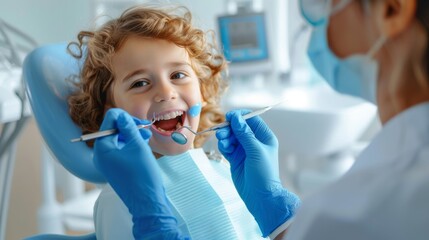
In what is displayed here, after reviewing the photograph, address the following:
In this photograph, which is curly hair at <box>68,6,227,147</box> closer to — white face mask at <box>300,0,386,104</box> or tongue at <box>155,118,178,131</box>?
tongue at <box>155,118,178,131</box>

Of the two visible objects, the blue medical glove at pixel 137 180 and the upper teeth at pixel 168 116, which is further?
the upper teeth at pixel 168 116

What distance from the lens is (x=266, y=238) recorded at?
132cm

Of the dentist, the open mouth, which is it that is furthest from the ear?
the open mouth

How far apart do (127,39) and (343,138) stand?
1.23 m

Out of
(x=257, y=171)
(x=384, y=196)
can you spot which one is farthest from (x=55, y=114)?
(x=384, y=196)

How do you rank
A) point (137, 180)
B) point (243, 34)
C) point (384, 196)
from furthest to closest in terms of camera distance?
1. point (243, 34)
2. point (137, 180)
3. point (384, 196)

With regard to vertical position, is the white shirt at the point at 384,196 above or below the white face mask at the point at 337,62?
below

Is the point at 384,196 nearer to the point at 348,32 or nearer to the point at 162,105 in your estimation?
the point at 348,32

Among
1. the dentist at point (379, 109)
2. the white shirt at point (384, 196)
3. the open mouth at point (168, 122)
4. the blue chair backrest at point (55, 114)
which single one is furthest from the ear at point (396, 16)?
the blue chair backrest at point (55, 114)

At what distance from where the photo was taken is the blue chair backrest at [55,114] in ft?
4.27

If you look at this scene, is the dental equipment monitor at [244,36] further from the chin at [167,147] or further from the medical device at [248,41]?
the chin at [167,147]

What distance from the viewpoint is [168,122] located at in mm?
1326

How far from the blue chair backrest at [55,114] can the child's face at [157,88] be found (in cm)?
12

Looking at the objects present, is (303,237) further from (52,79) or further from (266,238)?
(52,79)
